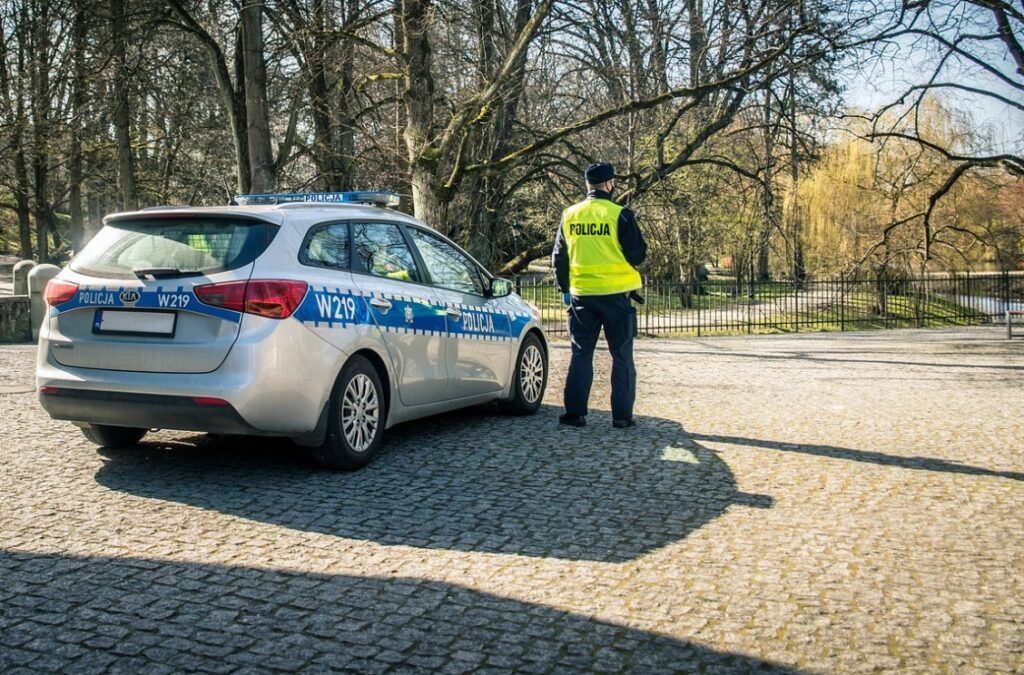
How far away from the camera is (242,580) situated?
4.18 metres

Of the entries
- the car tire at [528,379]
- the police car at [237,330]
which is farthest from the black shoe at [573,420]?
the police car at [237,330]

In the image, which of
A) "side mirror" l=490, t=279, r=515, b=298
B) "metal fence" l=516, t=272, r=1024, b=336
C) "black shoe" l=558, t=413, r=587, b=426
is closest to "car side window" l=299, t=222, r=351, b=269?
"side mirror" l=490, t=279, r=515, b=298

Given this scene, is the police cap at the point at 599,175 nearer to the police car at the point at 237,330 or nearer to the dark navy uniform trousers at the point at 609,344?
the dark navy uniform trousers at the point at 609,344

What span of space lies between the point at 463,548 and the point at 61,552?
5.87 feet

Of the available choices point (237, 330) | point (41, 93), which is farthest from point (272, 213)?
point (41, 93)

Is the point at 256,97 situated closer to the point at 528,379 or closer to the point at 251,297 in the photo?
the point at 528,379

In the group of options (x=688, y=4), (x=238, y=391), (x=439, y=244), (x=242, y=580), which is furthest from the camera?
(x=688, y=4)

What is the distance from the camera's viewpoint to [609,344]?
807cm

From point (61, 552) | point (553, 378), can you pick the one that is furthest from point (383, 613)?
point (553, 378)

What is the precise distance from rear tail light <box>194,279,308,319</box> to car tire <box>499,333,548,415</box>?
10.2ft

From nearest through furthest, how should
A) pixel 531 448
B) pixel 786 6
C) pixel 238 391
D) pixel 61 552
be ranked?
pixel 61 552, pixel 238 391, pixel 531 448, pixel 786 6

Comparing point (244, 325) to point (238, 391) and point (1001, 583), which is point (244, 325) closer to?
point (238, 391)

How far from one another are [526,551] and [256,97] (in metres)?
12.4

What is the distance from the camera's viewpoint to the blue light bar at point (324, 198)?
7238 mm
